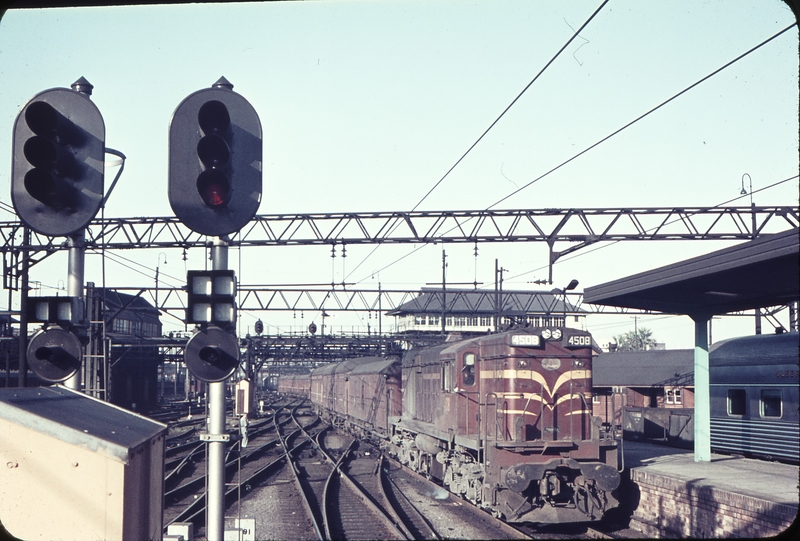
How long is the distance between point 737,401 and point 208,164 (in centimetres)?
2046

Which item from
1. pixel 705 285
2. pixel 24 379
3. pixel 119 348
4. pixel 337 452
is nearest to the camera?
pixel 705 285

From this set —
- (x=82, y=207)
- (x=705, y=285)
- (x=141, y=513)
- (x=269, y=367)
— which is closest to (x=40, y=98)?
(x=82, y=207)

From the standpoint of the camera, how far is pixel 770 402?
20344 millimetres

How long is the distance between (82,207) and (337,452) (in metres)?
27.8

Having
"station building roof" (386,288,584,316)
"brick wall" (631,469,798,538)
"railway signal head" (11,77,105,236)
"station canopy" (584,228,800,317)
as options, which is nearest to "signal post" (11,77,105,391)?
"railway signal head" (11,77,105,236)

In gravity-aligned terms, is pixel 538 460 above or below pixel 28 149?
below

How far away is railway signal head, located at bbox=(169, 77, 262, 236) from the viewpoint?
604 centimetres

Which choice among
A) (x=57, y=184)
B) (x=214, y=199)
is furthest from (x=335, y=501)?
(x=214, y=199)

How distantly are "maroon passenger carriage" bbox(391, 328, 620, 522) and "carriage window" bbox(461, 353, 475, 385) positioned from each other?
1.0 inches

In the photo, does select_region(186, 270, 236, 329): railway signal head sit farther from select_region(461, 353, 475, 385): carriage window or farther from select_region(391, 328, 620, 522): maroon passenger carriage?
select_region(461, 353, 475, 385): carriage window

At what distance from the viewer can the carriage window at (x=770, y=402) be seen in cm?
2005

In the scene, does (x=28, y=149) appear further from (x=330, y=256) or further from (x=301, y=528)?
(x=330, y=256)

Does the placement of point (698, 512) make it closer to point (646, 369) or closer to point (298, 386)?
point (646, 369)

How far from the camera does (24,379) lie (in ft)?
66.8
